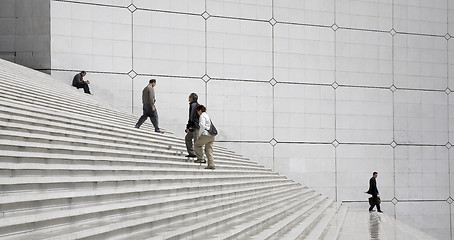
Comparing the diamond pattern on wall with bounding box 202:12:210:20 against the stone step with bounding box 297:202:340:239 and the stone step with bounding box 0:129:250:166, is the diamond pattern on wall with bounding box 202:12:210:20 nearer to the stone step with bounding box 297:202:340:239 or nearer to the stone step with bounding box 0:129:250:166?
the stone step with bounding box 297:202:340:239

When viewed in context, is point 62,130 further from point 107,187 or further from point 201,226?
point 201,226

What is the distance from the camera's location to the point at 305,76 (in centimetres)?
1541

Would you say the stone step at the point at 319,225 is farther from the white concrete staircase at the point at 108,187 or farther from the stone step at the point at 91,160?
the stone step at the point at 91,160

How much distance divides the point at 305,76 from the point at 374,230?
6.89 meters

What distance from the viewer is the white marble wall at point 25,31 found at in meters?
13.2

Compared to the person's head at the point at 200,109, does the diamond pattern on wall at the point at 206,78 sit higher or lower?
higher

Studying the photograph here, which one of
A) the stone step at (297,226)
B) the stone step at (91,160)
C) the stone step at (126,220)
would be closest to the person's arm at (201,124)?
the stone step at (91,160)

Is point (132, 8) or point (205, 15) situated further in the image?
point (205, 15)

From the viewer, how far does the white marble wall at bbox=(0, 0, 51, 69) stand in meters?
13.2

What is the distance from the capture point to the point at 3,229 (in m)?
3.53

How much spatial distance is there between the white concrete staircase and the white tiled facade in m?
3.30

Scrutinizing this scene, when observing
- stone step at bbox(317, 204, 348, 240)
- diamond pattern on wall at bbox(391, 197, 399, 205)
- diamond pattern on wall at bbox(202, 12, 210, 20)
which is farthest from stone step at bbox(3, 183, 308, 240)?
diamond pattern on wall at bbox(391, 197, 399, 205)

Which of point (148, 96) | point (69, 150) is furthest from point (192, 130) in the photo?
point (69, 150)

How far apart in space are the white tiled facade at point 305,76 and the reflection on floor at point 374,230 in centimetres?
430
